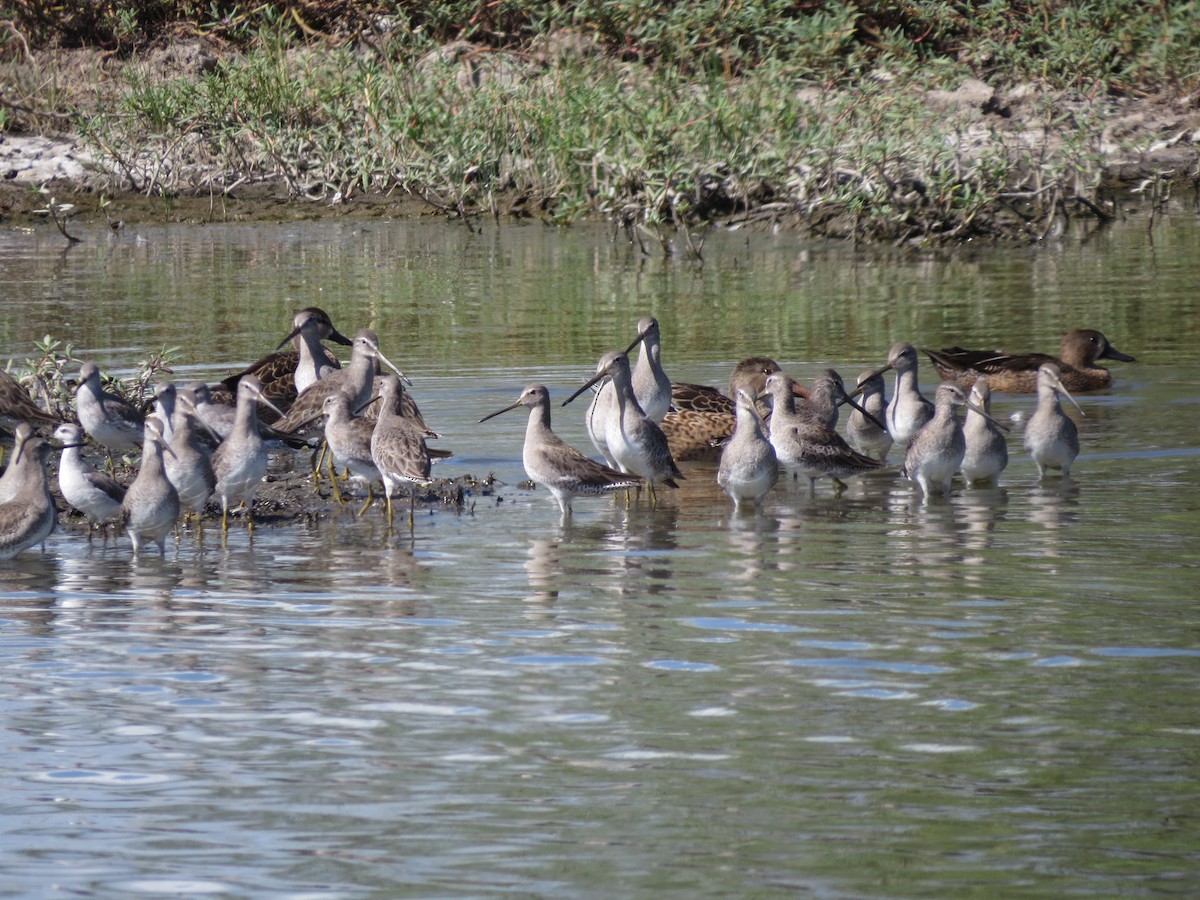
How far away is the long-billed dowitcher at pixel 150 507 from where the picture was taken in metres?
9.23

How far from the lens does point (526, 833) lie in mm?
5430

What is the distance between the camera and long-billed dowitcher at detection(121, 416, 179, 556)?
923cm

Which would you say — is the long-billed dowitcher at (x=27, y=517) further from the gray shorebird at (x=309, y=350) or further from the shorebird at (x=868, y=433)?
the shorebird at (x=868, y=433)

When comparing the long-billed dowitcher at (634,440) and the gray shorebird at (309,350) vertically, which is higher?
the gray shorebird at (309,350)

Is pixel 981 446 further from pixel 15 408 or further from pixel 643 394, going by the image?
pixel 15 408

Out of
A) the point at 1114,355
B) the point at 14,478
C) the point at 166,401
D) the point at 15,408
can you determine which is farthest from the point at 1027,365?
the point at 14,478

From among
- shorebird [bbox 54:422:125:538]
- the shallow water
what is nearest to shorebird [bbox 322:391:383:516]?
the shallow water

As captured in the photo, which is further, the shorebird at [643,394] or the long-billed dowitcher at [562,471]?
the shorebird at [643,394]

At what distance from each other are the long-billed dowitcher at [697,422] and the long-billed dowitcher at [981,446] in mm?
1943

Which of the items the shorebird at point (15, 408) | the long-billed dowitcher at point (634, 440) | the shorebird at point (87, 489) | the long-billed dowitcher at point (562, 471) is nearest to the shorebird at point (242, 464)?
the shorebird at point (87, 489)

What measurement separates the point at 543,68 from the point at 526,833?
77.9 feet

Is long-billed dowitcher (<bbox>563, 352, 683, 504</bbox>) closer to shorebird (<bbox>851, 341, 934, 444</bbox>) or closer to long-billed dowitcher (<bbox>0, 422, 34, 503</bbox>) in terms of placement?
shorebird (<bbox>851, 341, 934, 444</bbox>)

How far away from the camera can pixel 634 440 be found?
10789mm

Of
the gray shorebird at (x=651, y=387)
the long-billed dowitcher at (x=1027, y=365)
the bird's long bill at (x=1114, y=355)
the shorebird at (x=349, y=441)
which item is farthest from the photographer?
the bird's long bill at (x=1114, y=355)
